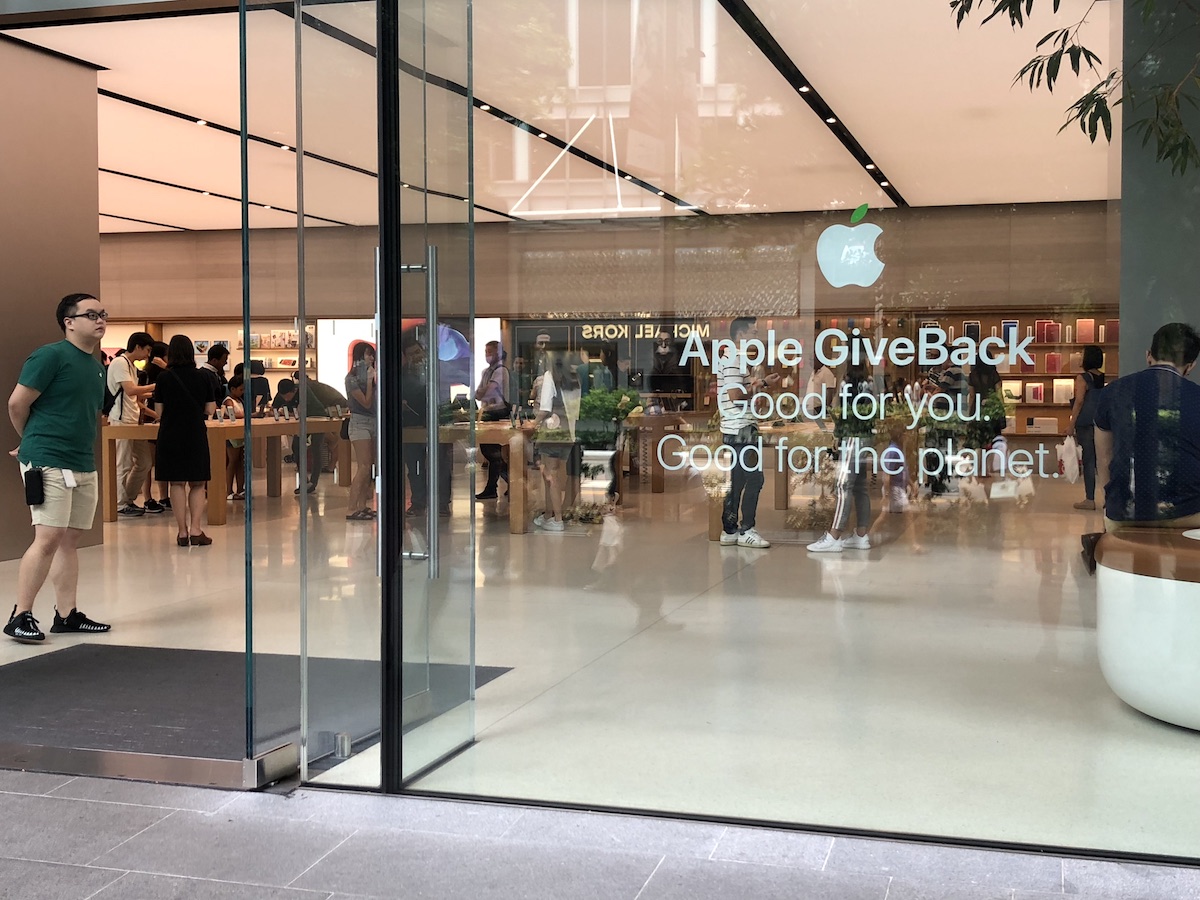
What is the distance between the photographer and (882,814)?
3434mm

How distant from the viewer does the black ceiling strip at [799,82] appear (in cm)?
410

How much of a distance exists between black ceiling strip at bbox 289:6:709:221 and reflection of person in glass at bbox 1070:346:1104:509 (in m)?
1.42

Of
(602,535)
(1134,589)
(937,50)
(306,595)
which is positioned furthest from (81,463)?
(1134,589)

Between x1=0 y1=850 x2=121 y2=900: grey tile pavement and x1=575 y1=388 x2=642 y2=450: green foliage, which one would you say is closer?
x1=0 y1=850 x2=121 y2=900: grey tile pavement

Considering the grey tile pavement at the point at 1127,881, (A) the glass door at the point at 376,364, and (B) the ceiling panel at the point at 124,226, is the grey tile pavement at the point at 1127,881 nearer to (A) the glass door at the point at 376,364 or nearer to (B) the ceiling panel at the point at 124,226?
(A) the glass door at the point at 376,364

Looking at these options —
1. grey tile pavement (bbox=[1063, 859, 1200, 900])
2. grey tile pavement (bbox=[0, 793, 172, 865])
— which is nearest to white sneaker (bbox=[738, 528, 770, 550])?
grey tile pavement (bbox=[1063, 859, 1200, 900])

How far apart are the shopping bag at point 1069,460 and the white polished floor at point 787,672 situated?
0.20 feet

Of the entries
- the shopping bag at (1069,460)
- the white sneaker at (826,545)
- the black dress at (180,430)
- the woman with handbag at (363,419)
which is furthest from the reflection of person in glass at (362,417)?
the black dress at (180,430)

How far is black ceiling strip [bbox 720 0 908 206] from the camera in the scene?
13.4 ft

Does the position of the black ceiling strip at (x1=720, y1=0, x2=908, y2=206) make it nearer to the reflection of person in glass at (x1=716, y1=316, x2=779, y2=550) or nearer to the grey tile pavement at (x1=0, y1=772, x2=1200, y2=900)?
the reflection of person in glass at (x1=716, y1=316, x2=779, y2=550)

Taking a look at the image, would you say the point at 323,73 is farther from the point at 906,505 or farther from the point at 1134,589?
the point at 1134,589

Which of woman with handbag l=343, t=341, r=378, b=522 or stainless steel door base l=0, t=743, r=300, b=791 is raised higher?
woman with handbag l=343, t=341, r=378, b=522

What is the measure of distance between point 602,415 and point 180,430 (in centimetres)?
532

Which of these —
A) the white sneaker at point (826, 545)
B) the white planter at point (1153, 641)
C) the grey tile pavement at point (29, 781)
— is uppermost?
the white sneaker at point (826, 545)
